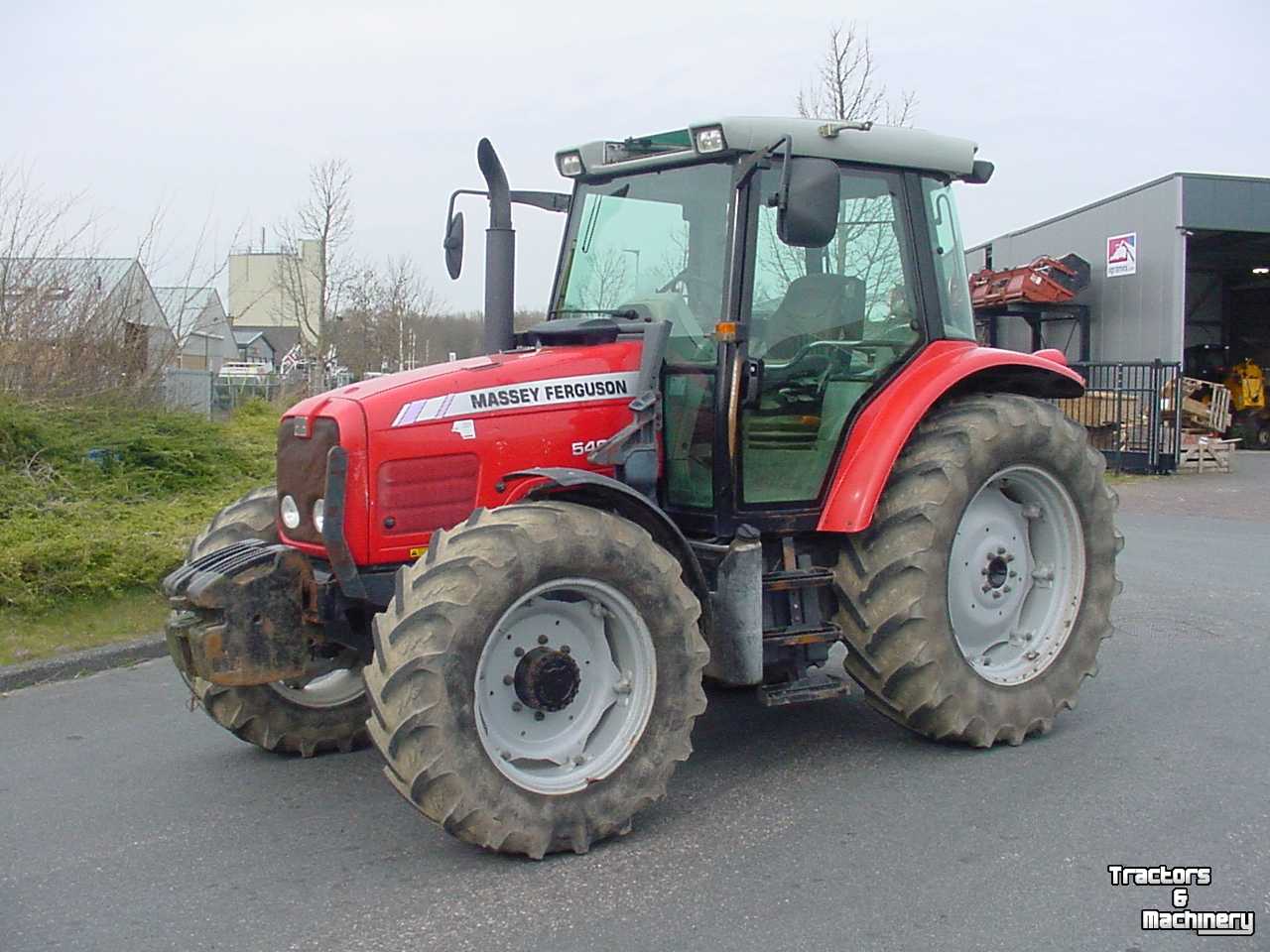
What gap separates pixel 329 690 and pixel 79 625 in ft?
10.1

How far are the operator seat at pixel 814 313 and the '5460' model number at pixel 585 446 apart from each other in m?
0.80

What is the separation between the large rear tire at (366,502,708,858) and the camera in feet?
13.4

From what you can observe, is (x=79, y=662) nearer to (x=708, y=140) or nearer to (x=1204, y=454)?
(x=708, y=140)

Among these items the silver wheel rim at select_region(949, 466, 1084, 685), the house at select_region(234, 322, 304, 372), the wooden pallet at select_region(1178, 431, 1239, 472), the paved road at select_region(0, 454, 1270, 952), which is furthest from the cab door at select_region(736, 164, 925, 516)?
the house at select_region(234, 322, 304, 372)

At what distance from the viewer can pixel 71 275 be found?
39.6 ft

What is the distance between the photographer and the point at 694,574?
4.89 m

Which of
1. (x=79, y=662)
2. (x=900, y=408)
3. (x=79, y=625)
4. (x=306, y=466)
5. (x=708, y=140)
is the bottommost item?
(x=79, y=662)

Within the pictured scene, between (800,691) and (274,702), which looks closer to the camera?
(800,691)

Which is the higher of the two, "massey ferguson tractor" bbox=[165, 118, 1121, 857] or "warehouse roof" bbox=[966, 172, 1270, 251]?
"warehouse roof" bbox=[966, 172, 1270, 251]

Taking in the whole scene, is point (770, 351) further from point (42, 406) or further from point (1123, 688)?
point (42, 406)

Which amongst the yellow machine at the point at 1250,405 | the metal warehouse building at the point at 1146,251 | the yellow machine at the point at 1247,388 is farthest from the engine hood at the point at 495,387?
the yellow machine at the point at 1250,405

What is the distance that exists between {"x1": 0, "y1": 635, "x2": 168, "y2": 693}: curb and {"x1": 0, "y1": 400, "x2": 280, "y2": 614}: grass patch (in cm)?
47

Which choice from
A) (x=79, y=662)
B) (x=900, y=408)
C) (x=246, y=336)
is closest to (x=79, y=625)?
(x=79, y=662)

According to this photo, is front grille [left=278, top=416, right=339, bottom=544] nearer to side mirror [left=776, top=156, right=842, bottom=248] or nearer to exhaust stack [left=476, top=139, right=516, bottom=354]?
exhaust stack [left=476, top=139, right=516, bottom=354]
